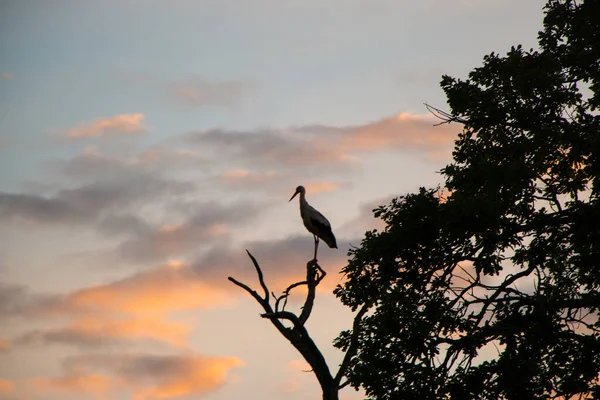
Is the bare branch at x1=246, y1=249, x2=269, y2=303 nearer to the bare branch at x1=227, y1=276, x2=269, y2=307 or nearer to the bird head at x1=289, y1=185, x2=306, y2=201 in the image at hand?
the bare branch at x1=227, y1=276, x2=269, y2=307

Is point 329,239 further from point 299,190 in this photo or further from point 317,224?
point 299,190

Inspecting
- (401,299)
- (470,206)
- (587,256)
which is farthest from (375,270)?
(587,256)

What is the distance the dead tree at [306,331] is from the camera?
54.2ft

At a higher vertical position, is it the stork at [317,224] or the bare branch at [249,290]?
the stork at [317,224]

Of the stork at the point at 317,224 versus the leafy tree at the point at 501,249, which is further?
the stork at the point at 317,224

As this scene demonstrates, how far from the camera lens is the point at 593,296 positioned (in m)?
16.3

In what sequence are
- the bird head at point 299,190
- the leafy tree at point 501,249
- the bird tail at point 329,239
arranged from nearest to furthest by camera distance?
the leafy tree at point 501,249 → the bird tail at point 329,239 → the bird head at point 299,190

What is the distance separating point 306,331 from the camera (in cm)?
1706

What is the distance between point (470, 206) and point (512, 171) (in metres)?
1.26

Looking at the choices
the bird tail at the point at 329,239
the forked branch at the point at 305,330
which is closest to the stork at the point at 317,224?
the bird tail at the point at 329,239

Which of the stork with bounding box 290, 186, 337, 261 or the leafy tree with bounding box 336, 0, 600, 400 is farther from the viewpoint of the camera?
the stork with bounding box 290, 186, 337, 261

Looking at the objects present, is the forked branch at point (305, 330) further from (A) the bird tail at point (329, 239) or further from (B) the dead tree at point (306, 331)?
(A) the bird tail at point (329, 239)

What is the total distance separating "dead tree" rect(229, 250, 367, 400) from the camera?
16516 mm

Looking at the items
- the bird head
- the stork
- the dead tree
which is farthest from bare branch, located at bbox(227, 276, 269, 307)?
the bird head
